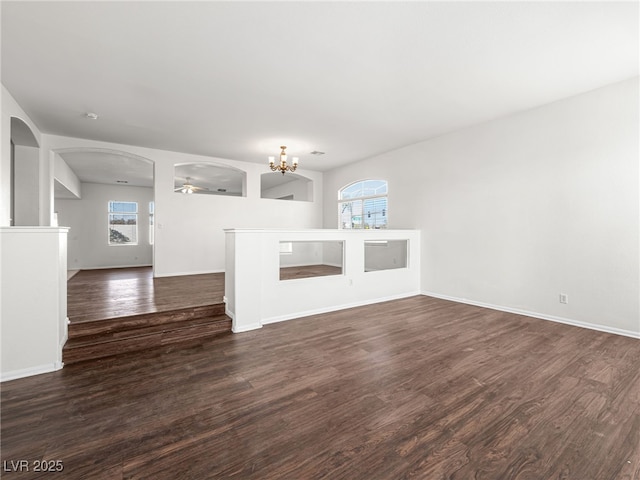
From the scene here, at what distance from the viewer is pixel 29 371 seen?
259cm

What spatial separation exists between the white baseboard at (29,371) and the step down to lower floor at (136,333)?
0.49ft

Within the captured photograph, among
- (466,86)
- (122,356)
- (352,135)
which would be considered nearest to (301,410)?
(122,356)

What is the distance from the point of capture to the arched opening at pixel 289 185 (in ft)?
28.5

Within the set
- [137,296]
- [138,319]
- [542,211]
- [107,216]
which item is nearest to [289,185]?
[137,296]

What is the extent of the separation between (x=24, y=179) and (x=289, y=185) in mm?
6095

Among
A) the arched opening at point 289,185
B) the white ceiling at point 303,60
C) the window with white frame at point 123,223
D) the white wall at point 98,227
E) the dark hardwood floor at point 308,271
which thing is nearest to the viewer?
the white ceiling at point 303,60

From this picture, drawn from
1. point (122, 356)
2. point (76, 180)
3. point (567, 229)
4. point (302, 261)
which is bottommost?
point (122, 356)

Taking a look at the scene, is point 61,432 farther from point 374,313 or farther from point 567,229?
point 567,229

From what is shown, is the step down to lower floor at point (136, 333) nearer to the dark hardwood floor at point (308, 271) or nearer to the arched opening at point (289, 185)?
the dark hardwood floor at point (308, 271)

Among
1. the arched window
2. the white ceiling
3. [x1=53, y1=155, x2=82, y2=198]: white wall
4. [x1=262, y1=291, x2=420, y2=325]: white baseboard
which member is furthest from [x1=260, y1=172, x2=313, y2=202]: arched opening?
[x1=53, y1=155, x2=82, y2=198]: white wall

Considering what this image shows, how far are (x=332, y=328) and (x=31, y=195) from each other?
5.14 m

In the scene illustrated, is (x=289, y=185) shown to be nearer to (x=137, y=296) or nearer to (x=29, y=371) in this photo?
(x=137, y=296)

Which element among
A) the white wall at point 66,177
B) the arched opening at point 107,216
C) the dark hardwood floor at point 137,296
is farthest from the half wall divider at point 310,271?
the arched opening at point 107,216

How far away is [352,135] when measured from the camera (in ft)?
17.7
